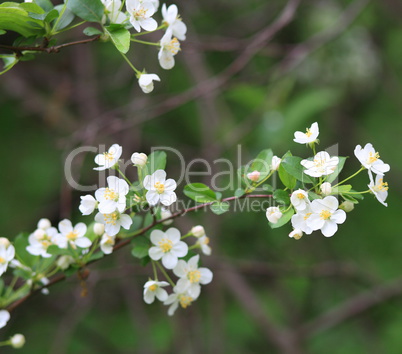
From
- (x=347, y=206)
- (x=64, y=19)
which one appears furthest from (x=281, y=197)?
(x=64, y=19)

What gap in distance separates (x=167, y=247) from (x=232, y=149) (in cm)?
217

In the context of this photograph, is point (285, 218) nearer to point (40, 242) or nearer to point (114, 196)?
point (114, 196)

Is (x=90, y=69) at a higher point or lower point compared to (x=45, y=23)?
lower

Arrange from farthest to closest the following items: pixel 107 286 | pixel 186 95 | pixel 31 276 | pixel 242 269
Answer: pixel 107 286
pixel 242 269
pixel 186 95
pixel 31 276

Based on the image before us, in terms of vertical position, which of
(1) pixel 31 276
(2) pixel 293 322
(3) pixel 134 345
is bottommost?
(3) pixel 134 345

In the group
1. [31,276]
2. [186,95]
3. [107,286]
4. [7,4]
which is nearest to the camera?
[7,4]

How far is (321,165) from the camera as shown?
131 cm

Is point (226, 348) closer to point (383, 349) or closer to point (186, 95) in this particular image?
point (383, 349)

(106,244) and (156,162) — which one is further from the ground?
(156,162)

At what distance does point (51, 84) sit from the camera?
4133 mm

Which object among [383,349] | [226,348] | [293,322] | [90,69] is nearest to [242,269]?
[293,322]

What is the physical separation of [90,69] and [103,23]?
8.64ft

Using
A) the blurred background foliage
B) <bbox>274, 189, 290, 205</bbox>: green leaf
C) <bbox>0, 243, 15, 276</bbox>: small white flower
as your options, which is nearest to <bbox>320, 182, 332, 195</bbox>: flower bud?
<bbox>274, 189, 290, 205</bbox>: green leaf

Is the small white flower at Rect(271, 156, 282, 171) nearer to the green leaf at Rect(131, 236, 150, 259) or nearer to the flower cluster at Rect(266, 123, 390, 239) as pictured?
the flower cluster at Rect(266, 123, 390, 239)
